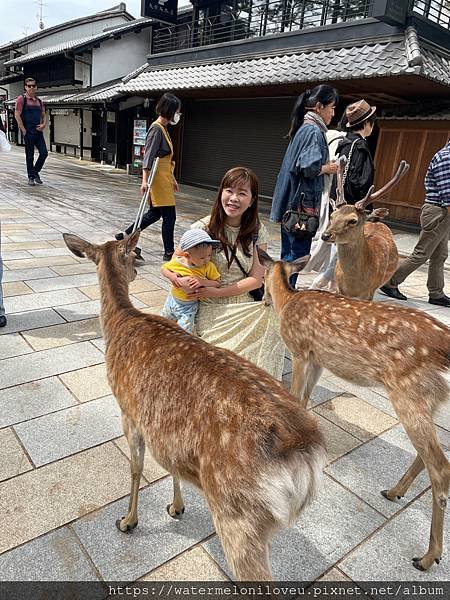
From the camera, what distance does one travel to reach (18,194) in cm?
1042

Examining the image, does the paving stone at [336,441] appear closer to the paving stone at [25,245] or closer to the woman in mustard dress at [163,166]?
the woman in mustard dress at [163,166]

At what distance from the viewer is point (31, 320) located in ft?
13.0

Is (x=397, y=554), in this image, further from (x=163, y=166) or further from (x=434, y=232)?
(x=163, y=166)

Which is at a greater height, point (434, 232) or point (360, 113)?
point (360, 113)

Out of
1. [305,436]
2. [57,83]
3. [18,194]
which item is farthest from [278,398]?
[57,83]

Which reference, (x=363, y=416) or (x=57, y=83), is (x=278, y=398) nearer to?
(x=363, y=416)

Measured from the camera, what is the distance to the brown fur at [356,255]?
13.2ft

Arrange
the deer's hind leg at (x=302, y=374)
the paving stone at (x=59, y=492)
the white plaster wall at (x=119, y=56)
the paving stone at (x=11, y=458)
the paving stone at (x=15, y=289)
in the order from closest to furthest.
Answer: the paving stone at (x=59, y=492) → the paving stone at (x=11, y=458) → the deer's hind leg at (x=302, y=374) → the paving stone at (x=15, y=289) → the white plaster wall at (x=119, y=56)

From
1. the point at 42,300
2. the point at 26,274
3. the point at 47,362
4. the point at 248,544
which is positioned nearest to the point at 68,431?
the point at 47,362

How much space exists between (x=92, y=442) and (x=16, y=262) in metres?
3.80

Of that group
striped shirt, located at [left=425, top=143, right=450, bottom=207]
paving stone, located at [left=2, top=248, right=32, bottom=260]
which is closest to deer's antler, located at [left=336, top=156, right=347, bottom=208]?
striped shirt, located at [left=425, top=143, right=450, bottom=207]

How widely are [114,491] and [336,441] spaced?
1.30 meters

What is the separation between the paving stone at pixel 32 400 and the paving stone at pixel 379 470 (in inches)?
65.6

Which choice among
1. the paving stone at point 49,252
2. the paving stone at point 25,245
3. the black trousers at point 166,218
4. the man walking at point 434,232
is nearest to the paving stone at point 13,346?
the paving stone at point 49,252
